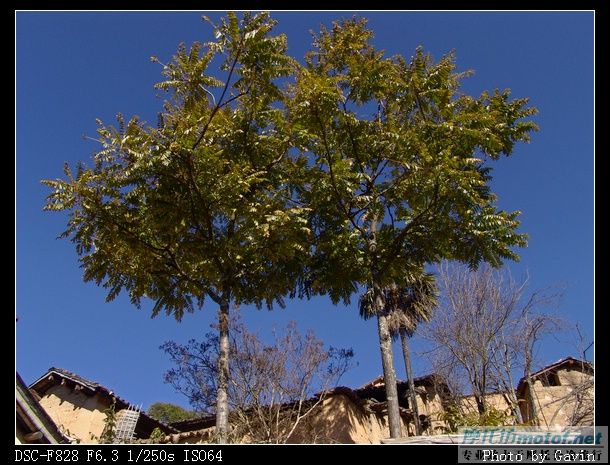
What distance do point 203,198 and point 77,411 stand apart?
14.3m

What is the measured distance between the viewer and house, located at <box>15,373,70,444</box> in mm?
10914

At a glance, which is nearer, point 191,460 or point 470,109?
point 191,460

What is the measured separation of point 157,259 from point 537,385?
1917 centimetres

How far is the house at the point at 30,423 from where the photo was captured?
1091 cm

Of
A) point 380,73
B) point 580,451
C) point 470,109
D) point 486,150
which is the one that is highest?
point 380,73

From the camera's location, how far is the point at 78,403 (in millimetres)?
21953

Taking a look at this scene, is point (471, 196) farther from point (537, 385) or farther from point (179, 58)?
point (537, 385)

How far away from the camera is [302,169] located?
1513cm

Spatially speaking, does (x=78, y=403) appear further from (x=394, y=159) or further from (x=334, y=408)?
(x=394, y=159)

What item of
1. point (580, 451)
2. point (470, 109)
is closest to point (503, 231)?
point (470, 109)

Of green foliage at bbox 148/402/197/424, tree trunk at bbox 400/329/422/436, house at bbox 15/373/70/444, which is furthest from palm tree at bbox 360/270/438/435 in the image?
green foliage at bbox 148/402/197/424

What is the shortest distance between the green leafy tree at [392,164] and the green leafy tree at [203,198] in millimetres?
1065

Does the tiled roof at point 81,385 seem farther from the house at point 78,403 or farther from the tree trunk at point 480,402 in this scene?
the tree trunk at point 480,402

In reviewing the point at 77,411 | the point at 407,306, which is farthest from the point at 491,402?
the point at 77,411
